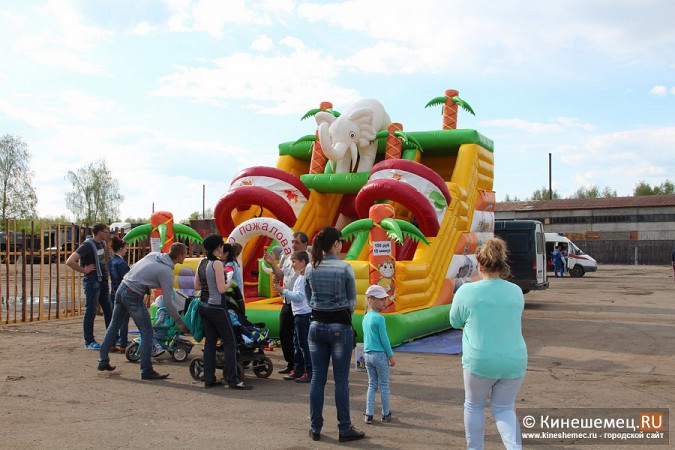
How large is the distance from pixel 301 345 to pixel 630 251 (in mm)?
34916

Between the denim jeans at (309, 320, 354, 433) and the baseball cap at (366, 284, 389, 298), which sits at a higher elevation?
the baseball cap at (366, 284, 389, 298)

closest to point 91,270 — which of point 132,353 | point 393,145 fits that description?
point 132,353

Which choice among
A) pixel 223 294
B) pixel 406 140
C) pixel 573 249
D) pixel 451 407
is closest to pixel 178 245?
pixel 223 294

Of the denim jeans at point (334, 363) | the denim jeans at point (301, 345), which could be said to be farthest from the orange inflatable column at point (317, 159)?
the denim jeans at point (334, 363)

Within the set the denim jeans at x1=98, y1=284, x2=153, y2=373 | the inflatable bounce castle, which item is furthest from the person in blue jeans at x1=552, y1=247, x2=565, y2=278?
the denim jeans at x1=98, y1=284, x2=153, y2=373

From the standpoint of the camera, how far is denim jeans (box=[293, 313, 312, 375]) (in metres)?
6.89

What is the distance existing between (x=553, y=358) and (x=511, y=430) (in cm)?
517

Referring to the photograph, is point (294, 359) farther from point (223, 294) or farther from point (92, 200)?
point (92, 200)

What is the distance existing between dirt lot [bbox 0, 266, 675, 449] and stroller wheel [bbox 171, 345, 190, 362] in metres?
0.23

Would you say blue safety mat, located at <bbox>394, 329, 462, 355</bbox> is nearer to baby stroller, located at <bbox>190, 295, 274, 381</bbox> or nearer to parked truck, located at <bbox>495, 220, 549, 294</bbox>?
baby stroller, located at <bbox>190, 295, 274, 381</bbox>

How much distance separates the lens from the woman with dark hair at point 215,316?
6.64 metres

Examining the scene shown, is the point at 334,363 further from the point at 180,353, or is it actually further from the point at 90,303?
the point at 90,303

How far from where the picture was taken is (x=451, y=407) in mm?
5883

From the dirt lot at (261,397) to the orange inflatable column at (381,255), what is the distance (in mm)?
1089
